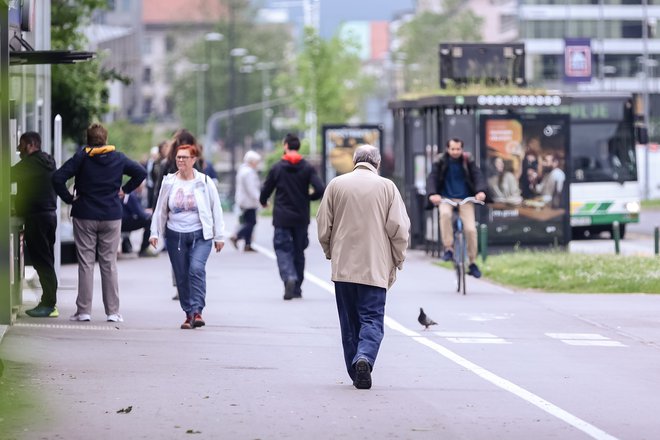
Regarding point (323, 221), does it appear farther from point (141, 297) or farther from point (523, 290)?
point (523, 290)

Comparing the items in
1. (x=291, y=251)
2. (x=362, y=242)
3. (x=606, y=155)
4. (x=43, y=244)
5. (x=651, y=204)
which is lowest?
(x=651, y=204)

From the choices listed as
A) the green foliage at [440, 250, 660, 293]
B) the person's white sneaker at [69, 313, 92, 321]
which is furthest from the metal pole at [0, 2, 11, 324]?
the green foliage at [440, 250, 660, 293]

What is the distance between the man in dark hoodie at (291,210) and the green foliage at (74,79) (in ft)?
37.8

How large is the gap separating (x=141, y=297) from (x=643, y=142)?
16.6 metres

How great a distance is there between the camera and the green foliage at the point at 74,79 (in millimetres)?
28047

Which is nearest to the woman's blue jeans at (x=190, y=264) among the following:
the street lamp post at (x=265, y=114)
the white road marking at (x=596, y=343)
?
the white road marking at (x=596, y=343)

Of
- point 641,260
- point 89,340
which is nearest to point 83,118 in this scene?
point 641,260

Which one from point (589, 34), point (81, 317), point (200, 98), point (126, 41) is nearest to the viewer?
point (81, 317)

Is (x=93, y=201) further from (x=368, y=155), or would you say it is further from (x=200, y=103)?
(x=200, y=103)

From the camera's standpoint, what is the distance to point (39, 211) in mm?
14227

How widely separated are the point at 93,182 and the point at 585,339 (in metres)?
4.41

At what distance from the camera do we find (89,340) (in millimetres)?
12539

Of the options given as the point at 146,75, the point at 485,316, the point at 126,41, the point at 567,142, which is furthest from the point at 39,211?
the point at 146,75

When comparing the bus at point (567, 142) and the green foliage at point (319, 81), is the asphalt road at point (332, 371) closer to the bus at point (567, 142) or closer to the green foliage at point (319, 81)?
the bus at point (567, 142)
